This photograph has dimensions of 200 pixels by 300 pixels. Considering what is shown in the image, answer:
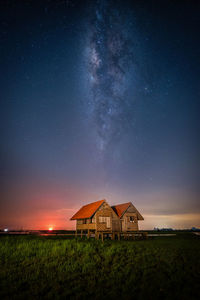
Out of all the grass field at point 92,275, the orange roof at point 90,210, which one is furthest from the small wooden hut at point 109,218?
the grass field at point 92,275

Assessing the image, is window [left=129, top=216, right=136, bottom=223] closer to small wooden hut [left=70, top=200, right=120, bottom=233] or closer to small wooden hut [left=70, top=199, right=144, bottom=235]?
small wooden hut [left=70, top=199, right=144, bottom=235]

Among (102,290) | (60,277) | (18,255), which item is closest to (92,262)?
(60,277)

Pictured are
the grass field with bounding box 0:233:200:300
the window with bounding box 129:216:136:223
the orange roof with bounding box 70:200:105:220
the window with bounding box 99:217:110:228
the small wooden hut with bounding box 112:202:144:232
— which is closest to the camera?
the grass field with bounding box 0:233:200:300

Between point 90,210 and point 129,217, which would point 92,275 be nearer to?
point 90,210

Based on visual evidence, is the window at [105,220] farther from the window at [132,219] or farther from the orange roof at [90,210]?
the window at [132,219]

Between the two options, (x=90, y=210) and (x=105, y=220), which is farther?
(x=90, y=210)

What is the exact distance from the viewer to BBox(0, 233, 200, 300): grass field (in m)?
6.82

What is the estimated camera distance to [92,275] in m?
8.88

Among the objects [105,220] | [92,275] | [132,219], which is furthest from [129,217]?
[92,275]

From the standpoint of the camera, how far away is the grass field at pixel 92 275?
22.4 feet

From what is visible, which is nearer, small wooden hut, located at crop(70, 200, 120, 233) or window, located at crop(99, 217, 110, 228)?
small wooden hut, located at crop(70, 200, 120, 233)

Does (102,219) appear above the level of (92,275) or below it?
above

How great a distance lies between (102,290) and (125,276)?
1926 millimetres

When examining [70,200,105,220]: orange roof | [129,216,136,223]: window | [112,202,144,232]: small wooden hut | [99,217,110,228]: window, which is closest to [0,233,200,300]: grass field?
[70,200,105,220]: orange roof
